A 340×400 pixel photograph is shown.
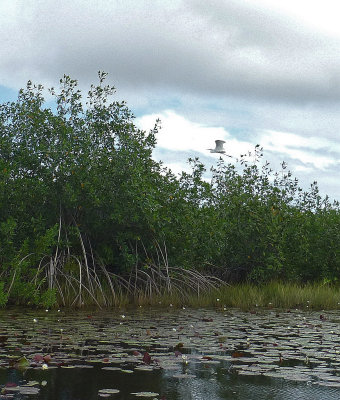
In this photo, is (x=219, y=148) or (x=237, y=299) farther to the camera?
(x=219, y=148)

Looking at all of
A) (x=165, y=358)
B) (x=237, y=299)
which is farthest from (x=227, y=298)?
(x=165, y=358)

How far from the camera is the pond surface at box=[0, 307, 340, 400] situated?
15.4 ft

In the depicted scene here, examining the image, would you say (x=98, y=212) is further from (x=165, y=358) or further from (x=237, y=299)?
(x=165, y=358)

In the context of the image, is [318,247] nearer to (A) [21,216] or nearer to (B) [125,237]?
(B) [125,237]

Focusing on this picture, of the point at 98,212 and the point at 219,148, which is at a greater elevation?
the point at 219,148

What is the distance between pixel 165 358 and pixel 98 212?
778 centimetres

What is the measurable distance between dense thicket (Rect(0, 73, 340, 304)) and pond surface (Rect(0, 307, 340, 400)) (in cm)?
266

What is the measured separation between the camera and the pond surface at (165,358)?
15.4 ft

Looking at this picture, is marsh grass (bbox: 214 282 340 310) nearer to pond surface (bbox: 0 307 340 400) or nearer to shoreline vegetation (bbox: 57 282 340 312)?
shoreline vegetation (bbox: 57 282 340 312)

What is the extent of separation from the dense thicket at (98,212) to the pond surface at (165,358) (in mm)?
2664

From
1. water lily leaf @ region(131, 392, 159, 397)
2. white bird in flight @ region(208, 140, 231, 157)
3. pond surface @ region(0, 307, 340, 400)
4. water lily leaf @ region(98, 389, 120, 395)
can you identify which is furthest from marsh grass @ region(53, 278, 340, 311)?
white bird in flight @ region(208, 140, 231, 157)

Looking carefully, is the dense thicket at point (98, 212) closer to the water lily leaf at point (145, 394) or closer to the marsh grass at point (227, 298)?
the marsh grass at point (227, 298)

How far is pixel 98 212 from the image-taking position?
13.6 meters

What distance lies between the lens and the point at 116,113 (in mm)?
15258
